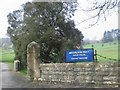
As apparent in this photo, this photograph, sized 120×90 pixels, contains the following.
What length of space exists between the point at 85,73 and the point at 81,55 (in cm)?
185

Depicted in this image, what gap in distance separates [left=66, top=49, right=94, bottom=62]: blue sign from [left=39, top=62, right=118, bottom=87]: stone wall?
118cm

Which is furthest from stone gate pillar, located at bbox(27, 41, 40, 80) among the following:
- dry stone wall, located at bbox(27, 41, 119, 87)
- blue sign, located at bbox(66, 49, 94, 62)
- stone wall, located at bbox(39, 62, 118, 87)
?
→ blue sign, located at bbox(66, 49, 94, 62)

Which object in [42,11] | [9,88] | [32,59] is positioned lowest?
[9,88]

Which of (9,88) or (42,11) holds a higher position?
(42,11)

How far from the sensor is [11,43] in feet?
124

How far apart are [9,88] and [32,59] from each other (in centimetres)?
397

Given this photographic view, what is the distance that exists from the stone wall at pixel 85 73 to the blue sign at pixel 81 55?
1.18 meters

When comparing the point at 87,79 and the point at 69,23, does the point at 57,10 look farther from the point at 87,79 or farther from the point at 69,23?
the point at 87,79

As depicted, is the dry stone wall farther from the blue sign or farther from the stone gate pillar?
the blue sign

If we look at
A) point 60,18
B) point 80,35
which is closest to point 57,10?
point 60,18

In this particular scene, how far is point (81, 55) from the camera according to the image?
732 inches

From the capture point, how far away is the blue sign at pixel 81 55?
18281 mm

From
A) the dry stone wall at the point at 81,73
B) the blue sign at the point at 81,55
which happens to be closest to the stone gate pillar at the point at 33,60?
the dry stone wall at the point at 81,73

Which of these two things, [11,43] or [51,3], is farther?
[11,43]
